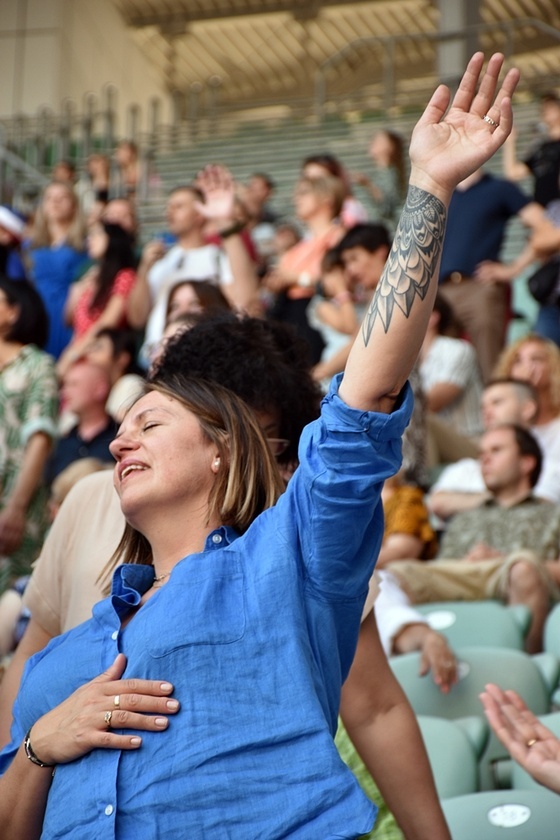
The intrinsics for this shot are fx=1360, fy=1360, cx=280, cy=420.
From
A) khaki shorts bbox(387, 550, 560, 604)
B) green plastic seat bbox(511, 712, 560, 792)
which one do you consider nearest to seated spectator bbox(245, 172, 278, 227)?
khaki shorts bbox(387, 550, 560, 604)

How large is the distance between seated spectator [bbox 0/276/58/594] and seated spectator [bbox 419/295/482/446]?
77.5 inches

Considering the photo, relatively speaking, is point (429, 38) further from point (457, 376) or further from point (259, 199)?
point (457, 376)

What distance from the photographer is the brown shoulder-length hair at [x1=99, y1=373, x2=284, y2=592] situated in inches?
76.9

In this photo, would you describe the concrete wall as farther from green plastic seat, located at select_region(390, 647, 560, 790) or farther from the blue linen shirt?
the blue linen shirt

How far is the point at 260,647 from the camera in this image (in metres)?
1.72

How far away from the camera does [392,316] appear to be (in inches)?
68.3

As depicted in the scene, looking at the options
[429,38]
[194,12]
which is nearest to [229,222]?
[429,38]

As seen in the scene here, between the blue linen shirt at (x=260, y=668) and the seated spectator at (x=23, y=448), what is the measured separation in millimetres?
2824

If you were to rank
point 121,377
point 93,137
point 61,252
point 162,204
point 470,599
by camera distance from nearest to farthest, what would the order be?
point 470,599, point 121,377, point 61,252, point 162,204, point 93,137

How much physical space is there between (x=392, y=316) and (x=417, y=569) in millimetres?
2605

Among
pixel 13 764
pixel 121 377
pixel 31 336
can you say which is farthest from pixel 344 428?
pixel 121 377

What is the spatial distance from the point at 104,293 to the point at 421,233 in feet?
18.6

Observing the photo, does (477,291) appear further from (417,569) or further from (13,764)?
(13,764)

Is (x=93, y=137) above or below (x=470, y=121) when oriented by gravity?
above
